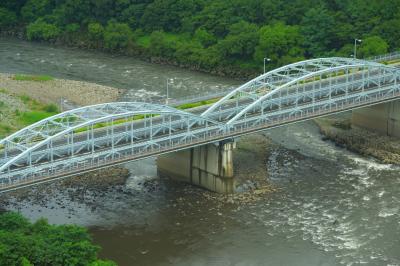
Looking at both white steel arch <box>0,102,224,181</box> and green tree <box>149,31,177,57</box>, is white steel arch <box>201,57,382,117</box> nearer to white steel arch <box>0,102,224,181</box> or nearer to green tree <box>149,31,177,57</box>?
white steel arch <box>0,102,224,181</box>

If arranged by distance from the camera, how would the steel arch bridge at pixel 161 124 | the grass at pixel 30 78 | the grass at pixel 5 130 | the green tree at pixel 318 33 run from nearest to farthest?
1. the steel arch bridge at pixel 161 124
2. the grass at pixel 5 130
3. the grass at pixel 30 78
4. the green tree at pixel 318 33

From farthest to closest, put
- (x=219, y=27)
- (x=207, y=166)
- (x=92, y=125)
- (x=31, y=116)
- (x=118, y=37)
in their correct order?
(x=118, y=37) → (x=219, y=27) → (x=31, y=116) → (x=207, y=166) → (x=92, y=125)

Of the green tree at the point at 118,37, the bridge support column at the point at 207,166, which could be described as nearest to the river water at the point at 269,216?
the bridge support column at the point at 207,166

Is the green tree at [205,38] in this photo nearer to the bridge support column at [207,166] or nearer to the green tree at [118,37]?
the green tree at [118,37]

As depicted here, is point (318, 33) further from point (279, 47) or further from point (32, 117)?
point (32, 117)

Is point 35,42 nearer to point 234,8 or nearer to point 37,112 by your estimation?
point 234,8

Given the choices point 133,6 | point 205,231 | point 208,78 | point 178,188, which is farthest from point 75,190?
point 133,6

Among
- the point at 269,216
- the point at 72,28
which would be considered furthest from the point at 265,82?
the point at 72,28
